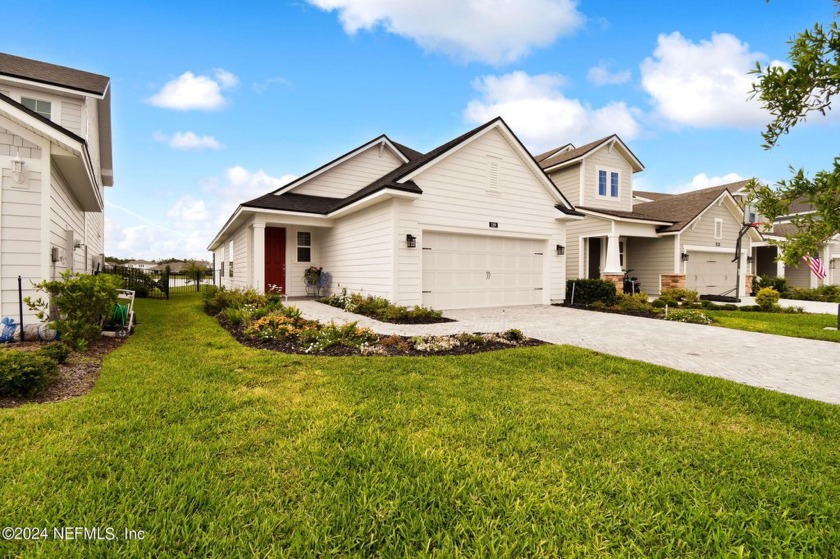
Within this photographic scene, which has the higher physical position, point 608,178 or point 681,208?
point 608,178

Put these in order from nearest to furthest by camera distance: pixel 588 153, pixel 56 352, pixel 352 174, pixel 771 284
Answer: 1. pixel 56 352
2. pixel 352 174
3. pixel 588 153
4. pixel 771 284

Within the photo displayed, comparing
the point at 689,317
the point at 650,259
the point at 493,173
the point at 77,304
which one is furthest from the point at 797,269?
the point at 77,304

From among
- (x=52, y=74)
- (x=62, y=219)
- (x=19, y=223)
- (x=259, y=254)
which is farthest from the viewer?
(x=259, y=254)

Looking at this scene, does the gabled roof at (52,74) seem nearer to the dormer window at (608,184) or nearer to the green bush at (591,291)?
the green bush at (591,291)

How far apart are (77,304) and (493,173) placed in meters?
10.4

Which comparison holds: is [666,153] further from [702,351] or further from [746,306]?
[702,351]

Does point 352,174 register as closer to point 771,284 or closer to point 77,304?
point 77,304

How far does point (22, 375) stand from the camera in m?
3.84

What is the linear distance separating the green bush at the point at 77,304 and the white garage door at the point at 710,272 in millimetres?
21134

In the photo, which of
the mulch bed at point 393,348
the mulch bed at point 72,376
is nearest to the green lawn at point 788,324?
the mulch bed at point 393,348

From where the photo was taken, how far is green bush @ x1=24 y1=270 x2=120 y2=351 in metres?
5.67

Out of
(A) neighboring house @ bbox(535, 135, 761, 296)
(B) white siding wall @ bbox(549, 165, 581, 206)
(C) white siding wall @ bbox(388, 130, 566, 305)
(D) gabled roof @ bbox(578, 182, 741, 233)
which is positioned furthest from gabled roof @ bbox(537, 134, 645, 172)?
(C) white siding wall @ bbox(388, 130, 566, 305)

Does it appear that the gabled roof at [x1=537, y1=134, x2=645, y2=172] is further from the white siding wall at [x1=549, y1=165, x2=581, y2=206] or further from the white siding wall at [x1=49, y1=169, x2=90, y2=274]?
the white siding wall at [x1=49, y1=169, x2=90, y2=274]

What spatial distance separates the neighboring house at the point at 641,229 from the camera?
1688 cm
